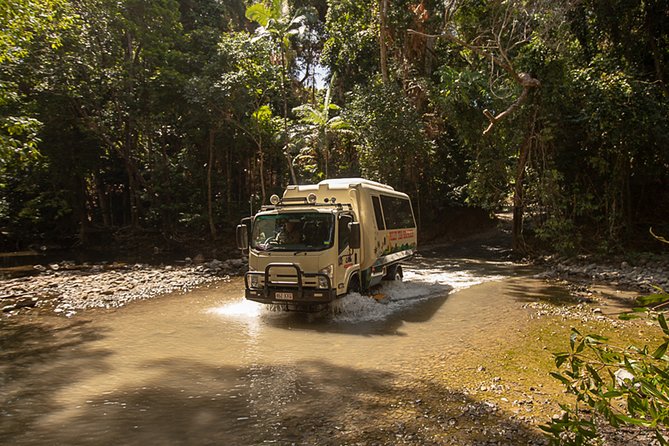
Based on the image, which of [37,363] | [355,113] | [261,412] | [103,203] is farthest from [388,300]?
[103,203]

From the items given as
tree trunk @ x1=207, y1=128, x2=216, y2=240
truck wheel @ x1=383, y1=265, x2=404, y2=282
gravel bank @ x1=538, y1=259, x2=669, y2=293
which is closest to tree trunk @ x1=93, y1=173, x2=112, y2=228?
tree trunk @ x1=207, y1=128, x2=216, y2=240

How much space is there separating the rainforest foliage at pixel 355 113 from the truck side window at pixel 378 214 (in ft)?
22.0

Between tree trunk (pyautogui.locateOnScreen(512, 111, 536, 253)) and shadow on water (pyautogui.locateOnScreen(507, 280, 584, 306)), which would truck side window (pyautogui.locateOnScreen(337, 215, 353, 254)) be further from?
tree trunk (pyautogui.locateOnScreen(512, 111, 536, 253))

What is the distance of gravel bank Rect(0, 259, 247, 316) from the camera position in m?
11.4

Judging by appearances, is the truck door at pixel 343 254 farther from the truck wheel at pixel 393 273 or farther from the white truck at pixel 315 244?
the truck wheel at pixel 393 273

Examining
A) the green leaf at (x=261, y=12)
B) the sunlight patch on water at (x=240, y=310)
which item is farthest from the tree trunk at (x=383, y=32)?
the sunlight patch on water at (x=240, y=310)

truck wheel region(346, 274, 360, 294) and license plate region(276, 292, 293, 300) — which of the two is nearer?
license plate region(276, 292, 293, 300)

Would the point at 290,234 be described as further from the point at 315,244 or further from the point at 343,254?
the point at 343,254

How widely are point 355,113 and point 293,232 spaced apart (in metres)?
14.1

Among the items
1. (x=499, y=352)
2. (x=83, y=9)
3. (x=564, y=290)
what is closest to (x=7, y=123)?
(x=499, y=352)

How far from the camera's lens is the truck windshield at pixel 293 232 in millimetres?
8719

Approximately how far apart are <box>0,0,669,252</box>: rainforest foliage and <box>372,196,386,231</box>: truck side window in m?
6.69

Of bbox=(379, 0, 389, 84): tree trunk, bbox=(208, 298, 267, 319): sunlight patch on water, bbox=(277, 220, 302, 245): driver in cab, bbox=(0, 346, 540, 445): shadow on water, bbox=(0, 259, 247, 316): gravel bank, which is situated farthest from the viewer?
bbox=(379, 0, 389, 84): tree trunk

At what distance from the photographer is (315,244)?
8680 mm
